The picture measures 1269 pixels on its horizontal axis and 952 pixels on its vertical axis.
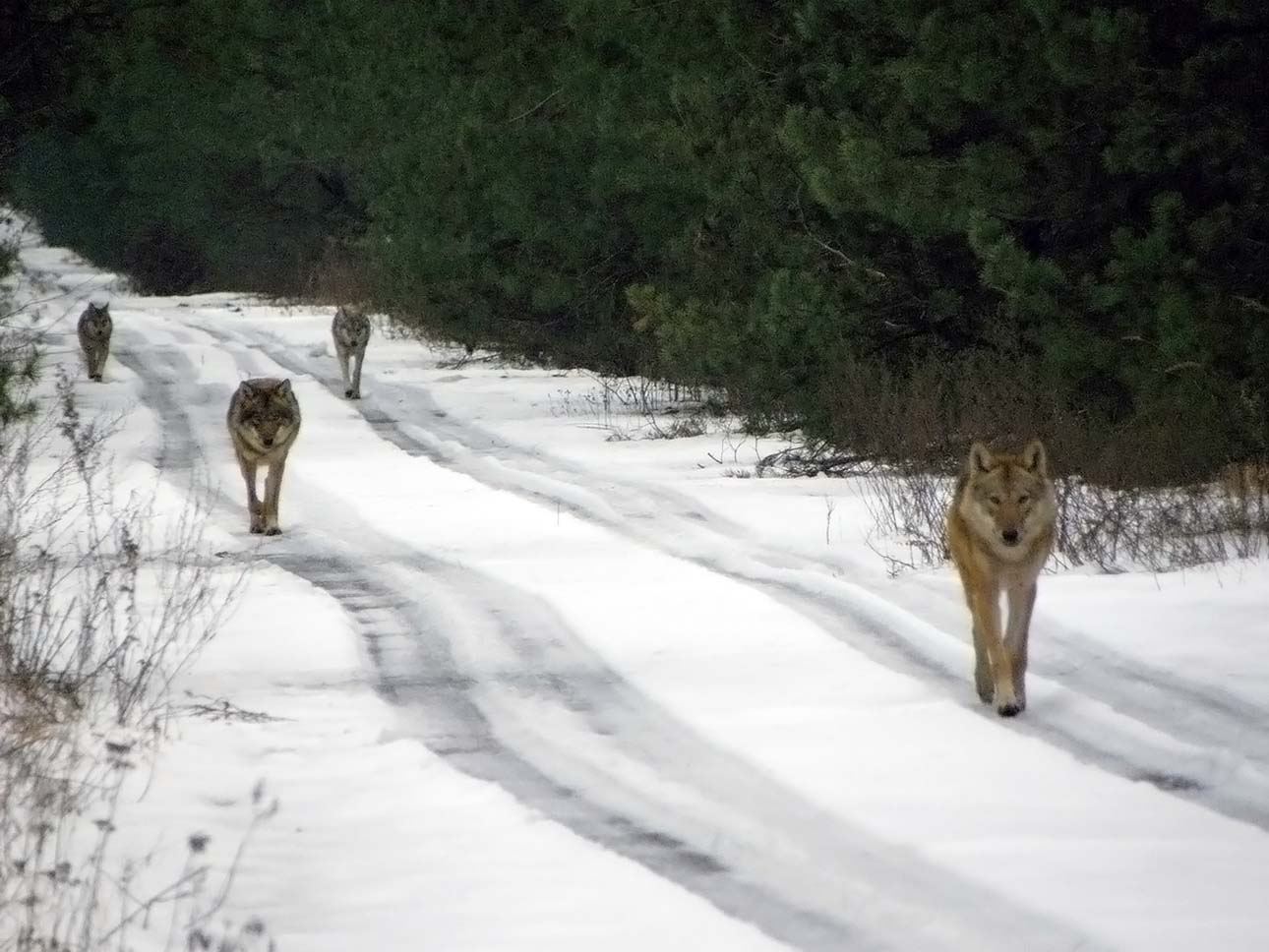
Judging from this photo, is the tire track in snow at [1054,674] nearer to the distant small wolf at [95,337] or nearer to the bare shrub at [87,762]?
the bare shrub at [87,762]

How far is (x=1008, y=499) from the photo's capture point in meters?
8.32

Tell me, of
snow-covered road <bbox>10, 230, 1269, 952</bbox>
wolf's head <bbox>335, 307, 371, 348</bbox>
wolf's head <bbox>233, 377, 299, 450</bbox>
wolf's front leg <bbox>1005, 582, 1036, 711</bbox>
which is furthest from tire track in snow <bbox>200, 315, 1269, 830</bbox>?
wolf's head <bbox>335, 307, 371, 348</bbox>

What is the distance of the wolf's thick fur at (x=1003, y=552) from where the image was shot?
324 inches

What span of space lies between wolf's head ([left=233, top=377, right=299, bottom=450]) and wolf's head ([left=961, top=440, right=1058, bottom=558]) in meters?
7.23

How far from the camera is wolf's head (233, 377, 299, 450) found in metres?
14.4

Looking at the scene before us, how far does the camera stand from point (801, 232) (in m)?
18.1

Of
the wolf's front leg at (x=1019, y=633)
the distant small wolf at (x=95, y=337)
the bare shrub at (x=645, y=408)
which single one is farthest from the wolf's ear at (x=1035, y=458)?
the distant small wolf at (x=95, y=337)

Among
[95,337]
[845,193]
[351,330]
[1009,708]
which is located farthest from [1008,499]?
[95,337]

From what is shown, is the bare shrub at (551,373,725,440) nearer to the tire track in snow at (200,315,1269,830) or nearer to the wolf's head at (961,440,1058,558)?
the tire track in snow at (200,315,1269,830)

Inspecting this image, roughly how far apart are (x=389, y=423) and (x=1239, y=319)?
10901mm

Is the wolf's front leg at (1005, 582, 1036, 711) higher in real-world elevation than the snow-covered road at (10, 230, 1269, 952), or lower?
higher

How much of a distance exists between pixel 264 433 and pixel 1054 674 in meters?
7.40

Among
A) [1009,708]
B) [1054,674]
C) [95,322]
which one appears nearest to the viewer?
[1009,708]

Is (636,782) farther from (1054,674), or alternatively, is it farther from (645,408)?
(645,408)
